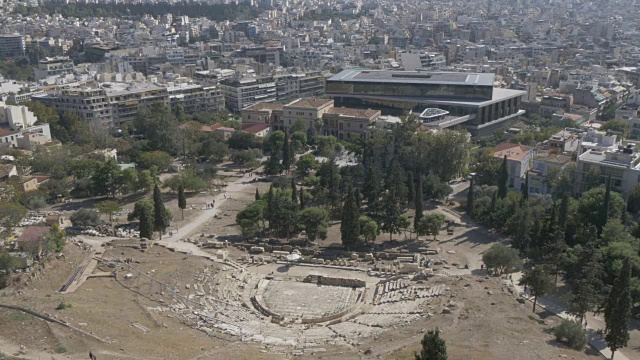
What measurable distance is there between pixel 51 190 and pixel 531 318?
4184 cm

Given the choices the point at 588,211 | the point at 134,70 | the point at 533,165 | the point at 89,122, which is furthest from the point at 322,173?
the point at 134,70

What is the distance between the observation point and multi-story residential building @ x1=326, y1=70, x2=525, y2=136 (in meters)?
75.4

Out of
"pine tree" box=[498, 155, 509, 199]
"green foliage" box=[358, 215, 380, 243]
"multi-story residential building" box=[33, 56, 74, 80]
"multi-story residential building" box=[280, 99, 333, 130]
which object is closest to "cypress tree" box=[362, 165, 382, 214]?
"green foliage" box=[358, 215, 380, 243]

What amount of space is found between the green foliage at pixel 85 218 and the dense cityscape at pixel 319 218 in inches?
8.3

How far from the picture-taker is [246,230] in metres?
45.3

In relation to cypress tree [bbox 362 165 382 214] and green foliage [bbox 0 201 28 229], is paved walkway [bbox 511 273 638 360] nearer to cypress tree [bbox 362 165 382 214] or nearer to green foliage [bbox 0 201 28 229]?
cypress tree [bbox 362 165 382 214]

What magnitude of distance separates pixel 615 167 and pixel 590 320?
18991mm

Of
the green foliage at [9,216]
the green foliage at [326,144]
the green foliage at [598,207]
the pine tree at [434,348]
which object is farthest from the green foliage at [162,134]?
the pine tree at [434,348]

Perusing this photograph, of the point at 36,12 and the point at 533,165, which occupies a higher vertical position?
the point at 36,12

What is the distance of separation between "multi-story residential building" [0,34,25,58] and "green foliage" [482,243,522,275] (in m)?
129

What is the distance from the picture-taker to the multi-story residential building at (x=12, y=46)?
134750 mm

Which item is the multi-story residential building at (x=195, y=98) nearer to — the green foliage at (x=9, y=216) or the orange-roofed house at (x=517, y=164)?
the green foliage at (x=9, y=216)

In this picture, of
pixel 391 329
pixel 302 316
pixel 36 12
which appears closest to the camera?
pixel 391 329

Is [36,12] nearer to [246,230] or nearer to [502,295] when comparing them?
[246,230]
